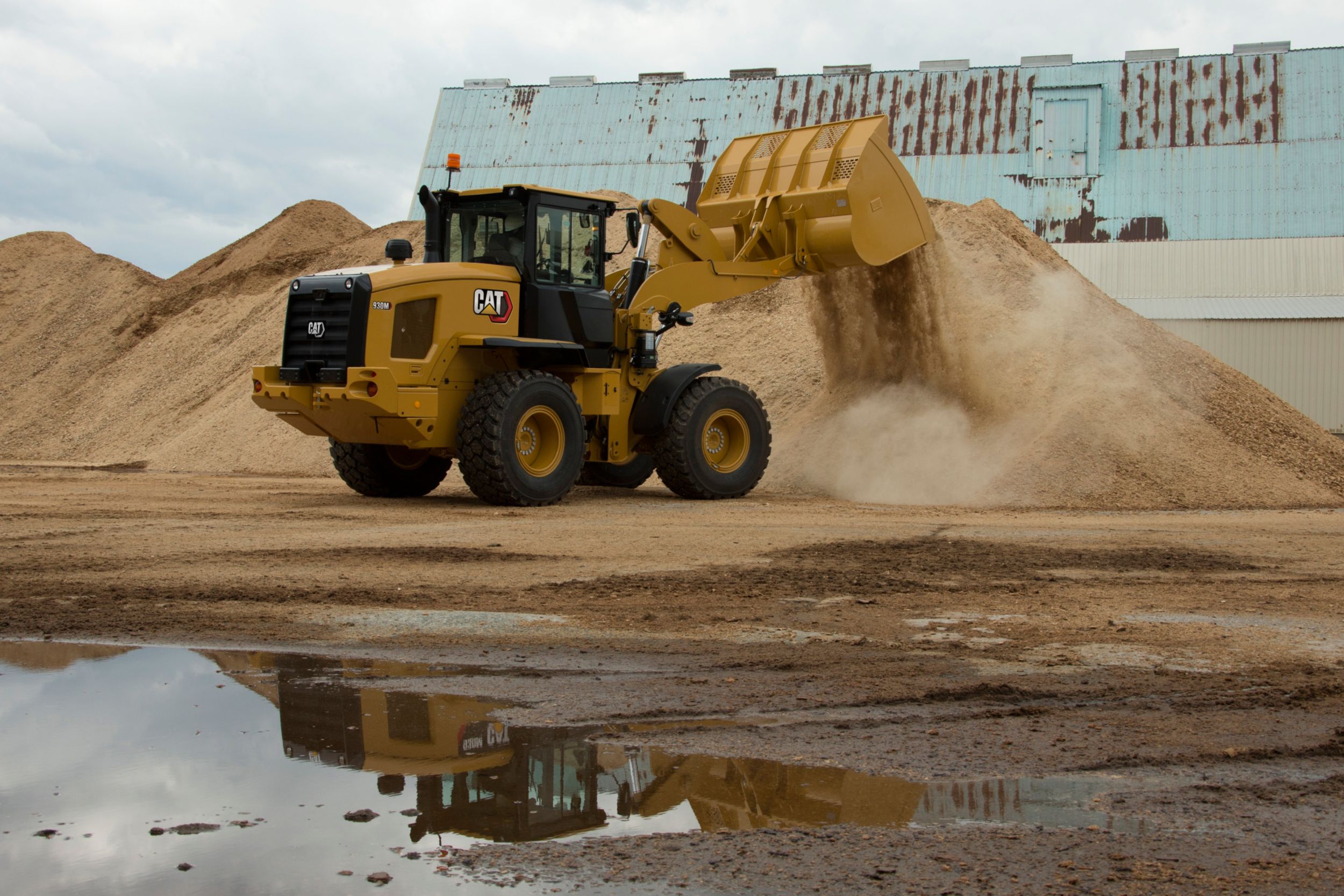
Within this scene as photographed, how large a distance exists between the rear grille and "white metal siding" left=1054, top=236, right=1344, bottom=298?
19.0 metres

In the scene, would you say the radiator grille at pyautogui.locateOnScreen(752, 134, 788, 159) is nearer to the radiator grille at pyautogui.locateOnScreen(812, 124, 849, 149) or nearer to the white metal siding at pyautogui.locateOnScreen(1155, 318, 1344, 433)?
the radiator grille at pyautogui.locateOnScreen(812, 124, 849, 149)

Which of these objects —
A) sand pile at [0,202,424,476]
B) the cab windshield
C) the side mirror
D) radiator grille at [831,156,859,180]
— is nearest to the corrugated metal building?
sand pile at [0,202,424,476]

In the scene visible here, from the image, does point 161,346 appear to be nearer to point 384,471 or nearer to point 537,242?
point 384,471

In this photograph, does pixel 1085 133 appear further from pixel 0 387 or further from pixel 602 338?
pixel 0 387

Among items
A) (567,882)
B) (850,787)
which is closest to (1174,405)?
(850,787)

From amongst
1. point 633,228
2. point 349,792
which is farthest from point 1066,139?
point 349,792

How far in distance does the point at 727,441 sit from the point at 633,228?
2859mm

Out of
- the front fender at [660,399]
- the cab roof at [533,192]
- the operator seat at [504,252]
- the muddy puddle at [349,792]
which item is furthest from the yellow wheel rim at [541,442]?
the muddy puddle at [349,792]

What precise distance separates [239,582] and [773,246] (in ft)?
27.4

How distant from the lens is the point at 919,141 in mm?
31188

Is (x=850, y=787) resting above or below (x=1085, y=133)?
below

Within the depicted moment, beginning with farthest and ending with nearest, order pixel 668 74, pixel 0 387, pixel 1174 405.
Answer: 1. pixel 668 74
2. pixel 0 387
3. pixel 1174 405

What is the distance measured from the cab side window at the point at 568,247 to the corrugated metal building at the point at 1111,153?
16.0 m

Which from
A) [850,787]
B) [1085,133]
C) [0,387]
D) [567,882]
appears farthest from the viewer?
[1085,133]
